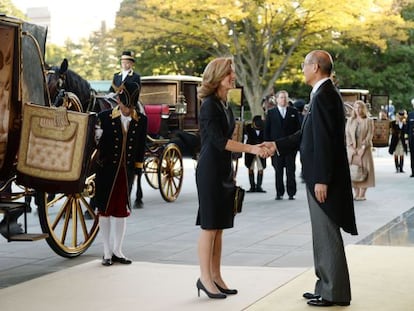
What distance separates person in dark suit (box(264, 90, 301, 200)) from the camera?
13930mm

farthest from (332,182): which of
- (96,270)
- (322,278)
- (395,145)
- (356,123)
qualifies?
(395,145)

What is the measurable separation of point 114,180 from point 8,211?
1156 mm

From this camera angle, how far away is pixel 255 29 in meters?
34.4

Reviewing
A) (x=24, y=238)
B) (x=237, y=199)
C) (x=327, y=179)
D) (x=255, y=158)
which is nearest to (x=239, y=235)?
(x=24, y=238)

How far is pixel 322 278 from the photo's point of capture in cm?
611

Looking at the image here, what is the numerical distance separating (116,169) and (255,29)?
2709 cm

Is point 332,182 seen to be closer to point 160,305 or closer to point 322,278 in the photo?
point 322,278

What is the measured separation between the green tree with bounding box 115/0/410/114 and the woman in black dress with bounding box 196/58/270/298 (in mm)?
25346

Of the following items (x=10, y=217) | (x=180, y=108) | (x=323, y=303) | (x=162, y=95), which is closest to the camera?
(x=323, y=303)

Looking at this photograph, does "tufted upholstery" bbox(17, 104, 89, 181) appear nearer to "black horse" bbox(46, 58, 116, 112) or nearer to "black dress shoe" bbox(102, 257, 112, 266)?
"black dress shoe" bbox(102, 257, 112, 266)

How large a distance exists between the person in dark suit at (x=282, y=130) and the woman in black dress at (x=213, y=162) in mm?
7565

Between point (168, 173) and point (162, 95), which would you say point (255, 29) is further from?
point (168, 173)

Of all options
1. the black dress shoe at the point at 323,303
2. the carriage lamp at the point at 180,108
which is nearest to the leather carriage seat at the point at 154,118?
the carriage lamp at the point at 180,108

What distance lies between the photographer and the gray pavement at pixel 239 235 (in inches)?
321
